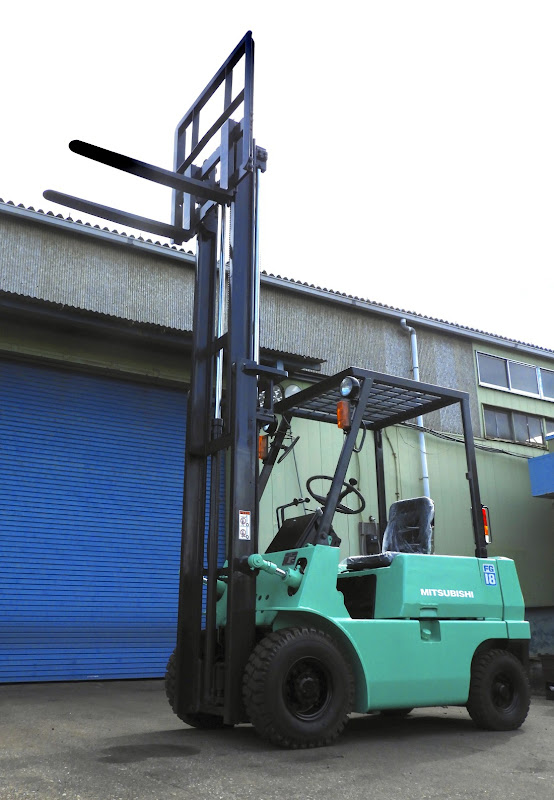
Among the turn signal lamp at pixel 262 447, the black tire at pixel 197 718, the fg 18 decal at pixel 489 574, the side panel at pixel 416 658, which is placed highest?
the turn signal lamp at pixel 262 447

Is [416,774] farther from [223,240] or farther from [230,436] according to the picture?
[223,240]

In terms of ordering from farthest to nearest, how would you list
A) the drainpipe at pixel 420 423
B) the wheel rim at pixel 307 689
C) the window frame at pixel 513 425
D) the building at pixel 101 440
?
the window frame at pixel 513 425
the drainpipe at pixel 420 423
the building at pixel 101 440
the wheel rim at pixel 307 689

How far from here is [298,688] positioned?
5219 millimetres

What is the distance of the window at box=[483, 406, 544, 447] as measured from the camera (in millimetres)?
16641

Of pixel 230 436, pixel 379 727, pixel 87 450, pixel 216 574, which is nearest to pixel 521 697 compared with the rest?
pixel 379 727

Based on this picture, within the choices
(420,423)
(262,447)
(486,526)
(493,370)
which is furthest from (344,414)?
(493,370)

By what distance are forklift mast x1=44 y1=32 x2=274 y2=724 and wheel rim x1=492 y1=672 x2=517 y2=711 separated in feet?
7.78

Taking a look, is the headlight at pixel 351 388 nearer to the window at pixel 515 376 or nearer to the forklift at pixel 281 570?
the forklift at pixel 281 570

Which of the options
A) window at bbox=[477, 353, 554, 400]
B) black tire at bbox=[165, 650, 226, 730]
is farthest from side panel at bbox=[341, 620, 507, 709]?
window at bbox=[477, 353, 554, 400]

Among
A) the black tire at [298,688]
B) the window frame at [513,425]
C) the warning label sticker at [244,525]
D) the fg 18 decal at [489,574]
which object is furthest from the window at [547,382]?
the black tire at [298,688]

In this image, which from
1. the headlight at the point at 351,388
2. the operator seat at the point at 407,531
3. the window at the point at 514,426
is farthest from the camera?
the window at the point at 514,426

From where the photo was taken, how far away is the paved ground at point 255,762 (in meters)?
3.99

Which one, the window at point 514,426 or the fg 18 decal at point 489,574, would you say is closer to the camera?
the fg 18 decal at point 489,574

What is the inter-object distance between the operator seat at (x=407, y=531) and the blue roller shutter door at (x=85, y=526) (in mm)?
5158
